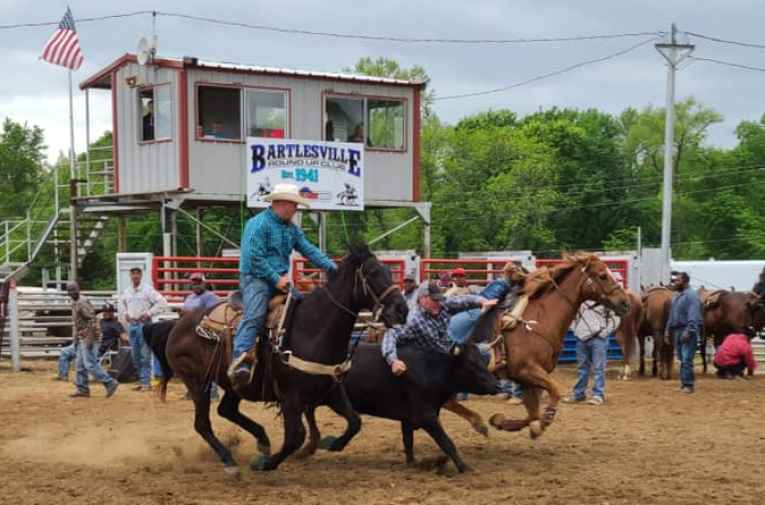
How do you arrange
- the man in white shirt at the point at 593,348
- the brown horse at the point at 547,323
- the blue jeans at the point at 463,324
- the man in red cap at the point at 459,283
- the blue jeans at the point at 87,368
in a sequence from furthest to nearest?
the blue jeans at the point at 87,368, the man in red cap at the point at 459,283, the man in white shirt at the point at 593,348, the blue jeans at the point at 463,324, the brown horse at the point at 547,323

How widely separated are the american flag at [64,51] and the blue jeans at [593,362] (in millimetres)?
13894

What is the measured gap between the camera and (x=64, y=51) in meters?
23.2

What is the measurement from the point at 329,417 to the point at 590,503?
19.0 feet

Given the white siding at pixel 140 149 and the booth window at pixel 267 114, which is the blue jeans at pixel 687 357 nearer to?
the booth window at pixel 267 114

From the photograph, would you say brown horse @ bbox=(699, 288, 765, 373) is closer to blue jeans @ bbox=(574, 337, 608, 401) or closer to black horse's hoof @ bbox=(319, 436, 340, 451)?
blue jeans @ bbox=(574, 337, 608, 401)

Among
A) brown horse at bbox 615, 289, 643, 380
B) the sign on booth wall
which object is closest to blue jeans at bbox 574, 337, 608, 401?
brown horse at bbox 615, 289, 643, 380

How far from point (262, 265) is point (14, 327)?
12997 mm

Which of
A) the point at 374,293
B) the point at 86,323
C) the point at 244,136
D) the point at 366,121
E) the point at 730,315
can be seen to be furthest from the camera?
the point at 366,121

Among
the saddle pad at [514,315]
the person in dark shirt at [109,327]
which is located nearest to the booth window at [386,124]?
the person in dark shirt at [109,327]

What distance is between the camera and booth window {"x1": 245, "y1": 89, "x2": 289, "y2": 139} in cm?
2133

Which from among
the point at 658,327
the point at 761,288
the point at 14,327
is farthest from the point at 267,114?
the point at 761,288

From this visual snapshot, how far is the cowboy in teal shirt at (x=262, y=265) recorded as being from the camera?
8695 mm

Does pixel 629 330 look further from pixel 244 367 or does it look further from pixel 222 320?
pixel 244 367

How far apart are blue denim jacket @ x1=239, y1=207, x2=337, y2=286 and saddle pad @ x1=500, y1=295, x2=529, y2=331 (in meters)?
2.76
